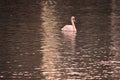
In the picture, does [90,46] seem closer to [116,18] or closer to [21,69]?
[21,69]

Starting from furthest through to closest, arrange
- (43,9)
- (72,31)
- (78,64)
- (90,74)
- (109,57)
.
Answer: (43,9)
(72,31)
(109,57)
(78,64)
(90,74)

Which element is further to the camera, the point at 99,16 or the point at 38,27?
the point at 99,16

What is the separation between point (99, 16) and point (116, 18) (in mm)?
1569

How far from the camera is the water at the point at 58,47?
21.1 meters

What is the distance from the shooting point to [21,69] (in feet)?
70.5

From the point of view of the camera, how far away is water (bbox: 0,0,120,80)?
2110 cm

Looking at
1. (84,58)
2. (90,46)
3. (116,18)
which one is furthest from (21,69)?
(116,18)

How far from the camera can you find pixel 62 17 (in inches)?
1505

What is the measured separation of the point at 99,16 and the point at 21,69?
59.1ft

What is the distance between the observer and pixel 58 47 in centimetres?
2633

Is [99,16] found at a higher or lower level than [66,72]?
lower

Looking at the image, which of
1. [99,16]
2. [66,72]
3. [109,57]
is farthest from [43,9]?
[66,72]

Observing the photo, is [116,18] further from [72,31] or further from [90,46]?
[90,46]

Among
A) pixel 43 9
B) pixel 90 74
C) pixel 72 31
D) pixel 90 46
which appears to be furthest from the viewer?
pixel 43 9
